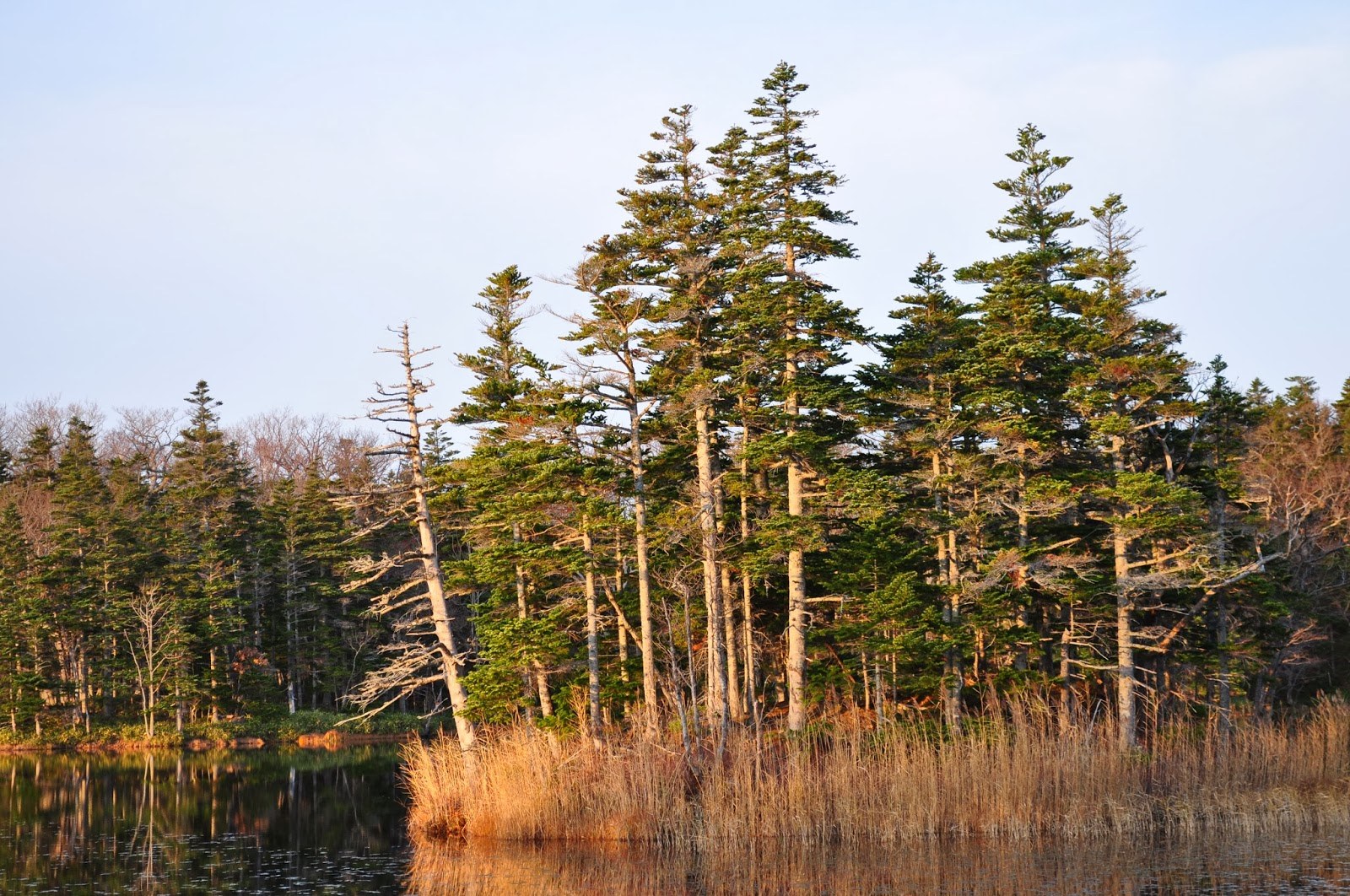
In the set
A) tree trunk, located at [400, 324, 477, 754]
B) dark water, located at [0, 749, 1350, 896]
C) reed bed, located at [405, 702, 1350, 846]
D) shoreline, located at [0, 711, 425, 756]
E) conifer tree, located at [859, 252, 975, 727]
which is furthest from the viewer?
shoreline, located at [0, 711, 425, 756]

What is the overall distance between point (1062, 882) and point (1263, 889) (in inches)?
109

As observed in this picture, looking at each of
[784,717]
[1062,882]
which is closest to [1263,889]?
[1062,882]

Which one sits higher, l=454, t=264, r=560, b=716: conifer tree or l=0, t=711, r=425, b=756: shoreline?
l=454, t=264, r=560, b=716: conifer tree

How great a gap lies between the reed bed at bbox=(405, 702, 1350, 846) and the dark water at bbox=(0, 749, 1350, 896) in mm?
752

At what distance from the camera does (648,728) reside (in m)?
23.5

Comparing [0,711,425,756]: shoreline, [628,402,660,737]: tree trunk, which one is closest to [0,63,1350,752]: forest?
[628,402,660,737]: tree trunk

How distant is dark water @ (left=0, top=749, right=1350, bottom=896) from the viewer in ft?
59.4

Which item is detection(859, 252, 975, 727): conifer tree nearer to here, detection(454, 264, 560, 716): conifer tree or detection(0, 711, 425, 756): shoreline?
detection(454, 264, 560, 716): conifer tree

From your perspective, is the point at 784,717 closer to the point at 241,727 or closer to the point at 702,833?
the point at 702,833

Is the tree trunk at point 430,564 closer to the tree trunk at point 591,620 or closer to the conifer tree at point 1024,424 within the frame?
the tree trunk at point 591,620

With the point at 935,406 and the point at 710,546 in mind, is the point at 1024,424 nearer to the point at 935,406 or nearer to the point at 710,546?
the point at 935,406

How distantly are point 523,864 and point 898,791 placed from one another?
7.13 m

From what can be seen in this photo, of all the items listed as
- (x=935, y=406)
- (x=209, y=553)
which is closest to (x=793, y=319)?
(x=935, y=406)

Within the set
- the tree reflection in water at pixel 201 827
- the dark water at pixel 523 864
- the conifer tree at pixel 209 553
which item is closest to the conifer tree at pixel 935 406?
the dark water at pixel 523 864
